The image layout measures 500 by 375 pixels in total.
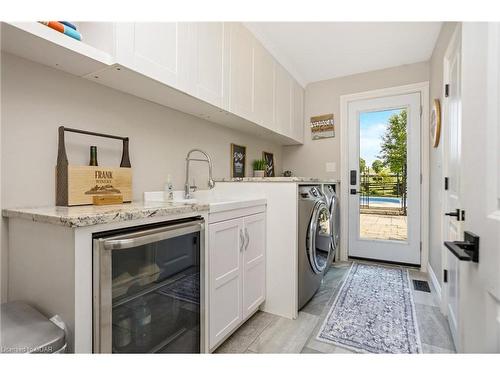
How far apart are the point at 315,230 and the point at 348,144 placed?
1.68 m

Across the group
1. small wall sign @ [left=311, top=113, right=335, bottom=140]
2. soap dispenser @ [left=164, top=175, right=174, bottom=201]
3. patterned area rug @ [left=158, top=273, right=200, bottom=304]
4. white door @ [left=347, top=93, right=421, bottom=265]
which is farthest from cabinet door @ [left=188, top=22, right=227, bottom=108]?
white door @ [left=347, top=93, right=421, bottom=265]

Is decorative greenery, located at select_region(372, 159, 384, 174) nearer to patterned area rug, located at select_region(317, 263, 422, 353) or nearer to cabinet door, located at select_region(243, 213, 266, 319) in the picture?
patterned area rug, located at select_region(317, 263, 422, 353)

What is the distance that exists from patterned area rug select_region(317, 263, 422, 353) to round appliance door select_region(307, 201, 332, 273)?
34cm

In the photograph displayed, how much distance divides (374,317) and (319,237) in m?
0.69

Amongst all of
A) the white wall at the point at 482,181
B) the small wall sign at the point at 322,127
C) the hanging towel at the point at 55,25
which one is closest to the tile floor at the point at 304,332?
the white wall at the point at 482,181

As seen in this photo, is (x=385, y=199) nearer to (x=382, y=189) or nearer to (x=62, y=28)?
(x=382, y=189)

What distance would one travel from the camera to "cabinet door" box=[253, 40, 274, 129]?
2.26m

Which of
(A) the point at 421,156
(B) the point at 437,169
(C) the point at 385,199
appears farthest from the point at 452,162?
(C) the point at 385,199

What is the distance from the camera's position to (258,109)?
2301mm

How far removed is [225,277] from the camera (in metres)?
1.46

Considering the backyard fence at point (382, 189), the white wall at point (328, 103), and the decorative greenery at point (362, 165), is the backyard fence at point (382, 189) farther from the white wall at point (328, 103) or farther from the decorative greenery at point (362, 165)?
the white wall at point (328, 103)
